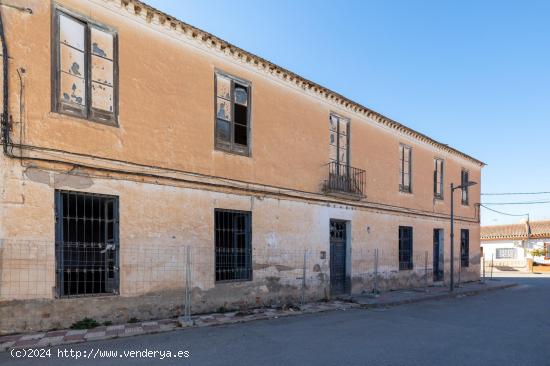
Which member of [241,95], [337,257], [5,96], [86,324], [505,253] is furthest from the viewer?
[505,253]

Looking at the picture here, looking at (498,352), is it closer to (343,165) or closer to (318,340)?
(318,340)

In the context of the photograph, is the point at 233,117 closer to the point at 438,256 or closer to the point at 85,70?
the point at 85,70

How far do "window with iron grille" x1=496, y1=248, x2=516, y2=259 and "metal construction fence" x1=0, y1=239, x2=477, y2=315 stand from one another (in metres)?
31.3

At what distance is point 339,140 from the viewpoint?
1398cm

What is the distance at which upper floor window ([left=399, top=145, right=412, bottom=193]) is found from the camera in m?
17.0

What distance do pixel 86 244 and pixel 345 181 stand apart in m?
8.82

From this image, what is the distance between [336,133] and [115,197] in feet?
26.8

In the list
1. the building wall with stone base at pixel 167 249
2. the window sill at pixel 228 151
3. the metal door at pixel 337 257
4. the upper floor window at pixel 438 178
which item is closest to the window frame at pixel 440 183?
the upper floor window at pixel 438 178

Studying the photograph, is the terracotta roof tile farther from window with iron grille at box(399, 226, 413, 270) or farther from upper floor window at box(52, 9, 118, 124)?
upper floor window at box(52, 9, 118, 124)

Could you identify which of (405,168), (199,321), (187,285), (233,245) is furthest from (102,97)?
(405,168)

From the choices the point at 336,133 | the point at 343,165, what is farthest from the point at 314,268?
the point at 336,133

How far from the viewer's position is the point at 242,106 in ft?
35.3

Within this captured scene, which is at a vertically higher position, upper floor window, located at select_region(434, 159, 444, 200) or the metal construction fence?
upper floor window, located at select_region(434, 159, 444, 200)

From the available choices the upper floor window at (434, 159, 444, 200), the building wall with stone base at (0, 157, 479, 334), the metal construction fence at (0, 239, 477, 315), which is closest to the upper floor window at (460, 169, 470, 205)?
the upper floor window at (434, 159, 444, 200)
